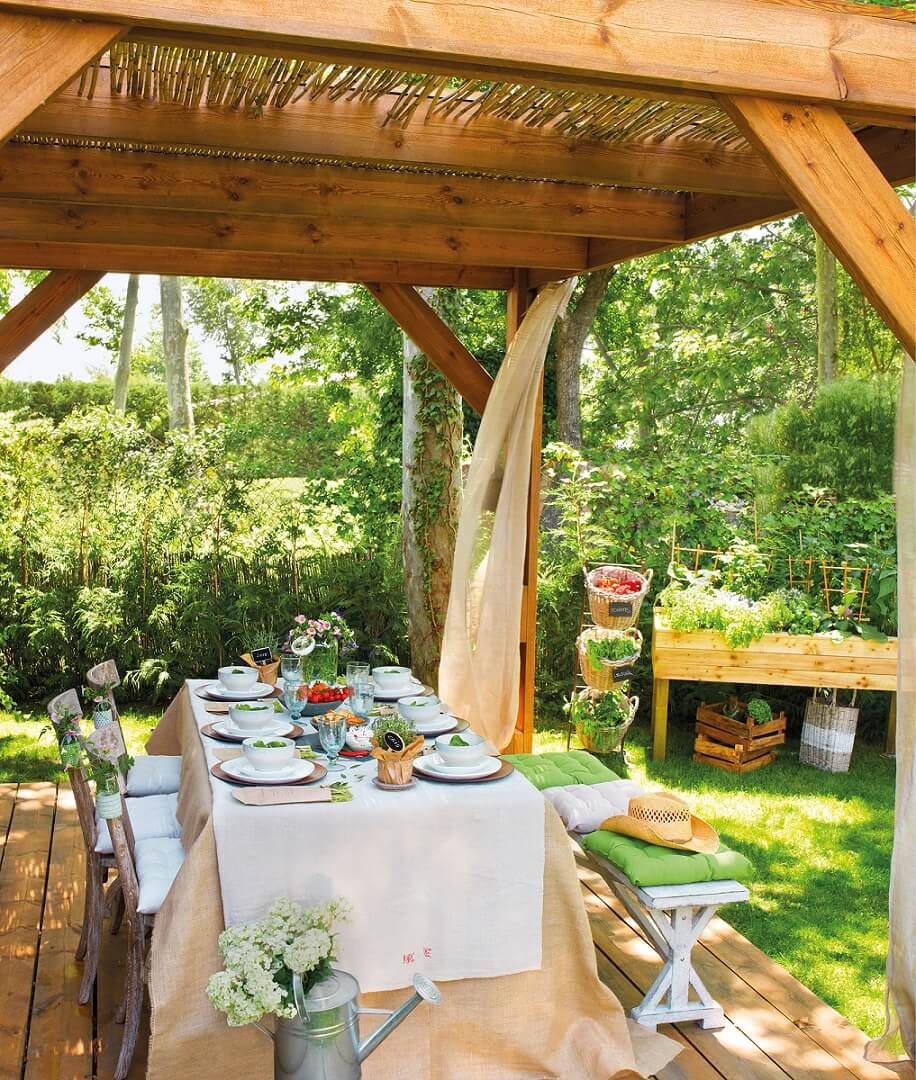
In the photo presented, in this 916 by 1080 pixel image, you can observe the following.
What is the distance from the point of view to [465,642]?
515 cm

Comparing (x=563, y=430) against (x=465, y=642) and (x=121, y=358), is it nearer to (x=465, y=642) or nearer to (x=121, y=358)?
(x=465, y=642)

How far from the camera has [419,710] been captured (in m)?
3.87

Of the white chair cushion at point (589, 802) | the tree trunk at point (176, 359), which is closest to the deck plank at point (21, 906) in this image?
the white chair cushion at point (589, 802)

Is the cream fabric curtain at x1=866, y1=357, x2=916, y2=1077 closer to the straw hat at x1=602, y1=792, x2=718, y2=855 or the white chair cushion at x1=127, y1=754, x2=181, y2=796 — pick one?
the straw hat at x1=602, y1=792, x2=718, y2=855

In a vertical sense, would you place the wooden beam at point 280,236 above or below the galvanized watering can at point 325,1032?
above

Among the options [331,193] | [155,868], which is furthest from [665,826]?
[331,193]

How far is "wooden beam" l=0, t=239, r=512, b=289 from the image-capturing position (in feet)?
16.2

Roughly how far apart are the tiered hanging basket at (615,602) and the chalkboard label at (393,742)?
323 cm

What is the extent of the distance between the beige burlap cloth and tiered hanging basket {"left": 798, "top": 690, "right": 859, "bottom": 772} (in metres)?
3.31

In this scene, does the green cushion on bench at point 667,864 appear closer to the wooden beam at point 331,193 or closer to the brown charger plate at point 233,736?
the brown charger plate at point 233,736

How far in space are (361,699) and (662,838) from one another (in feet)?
3.58

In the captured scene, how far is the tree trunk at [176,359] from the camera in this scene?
13938 mm

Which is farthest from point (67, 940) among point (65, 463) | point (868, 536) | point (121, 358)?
point (121, 358)

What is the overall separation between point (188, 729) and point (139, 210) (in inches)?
82.6
